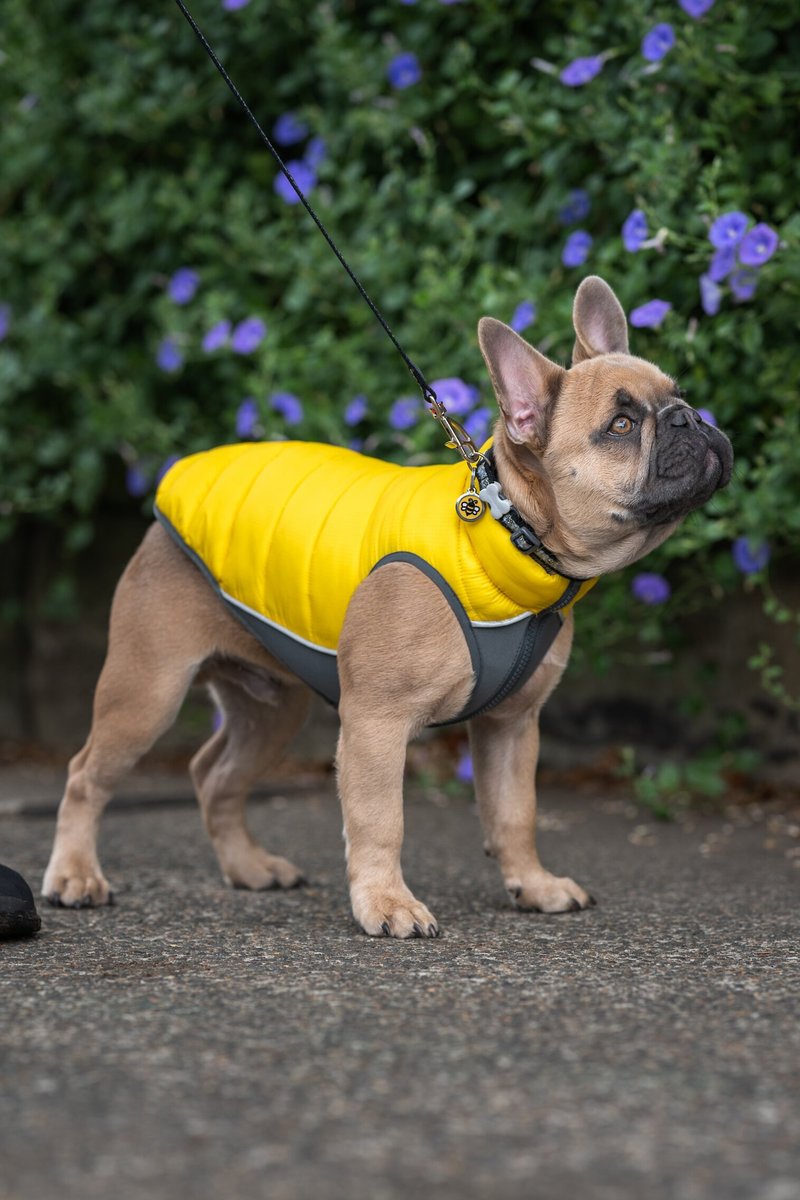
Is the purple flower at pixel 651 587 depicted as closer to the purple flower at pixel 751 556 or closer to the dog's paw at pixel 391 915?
the purple flower at pixel 751 556

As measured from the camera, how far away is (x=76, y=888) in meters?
3.56

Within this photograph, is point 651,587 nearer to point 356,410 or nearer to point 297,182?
point 356,410

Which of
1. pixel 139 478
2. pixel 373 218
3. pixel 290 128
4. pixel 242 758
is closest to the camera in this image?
pixel 242 758

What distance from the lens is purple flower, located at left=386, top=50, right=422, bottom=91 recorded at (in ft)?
16.1

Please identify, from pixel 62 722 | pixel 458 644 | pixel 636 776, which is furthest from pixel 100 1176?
pixel 62 722

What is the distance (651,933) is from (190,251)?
3.47 meters

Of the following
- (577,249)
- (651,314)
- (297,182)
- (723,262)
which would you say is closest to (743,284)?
(723,262)

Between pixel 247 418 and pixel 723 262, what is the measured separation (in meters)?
1.74

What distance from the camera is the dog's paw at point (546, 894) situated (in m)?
3.43

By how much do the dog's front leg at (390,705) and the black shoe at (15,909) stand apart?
65cm

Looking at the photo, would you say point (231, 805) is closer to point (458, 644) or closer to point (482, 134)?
point (458, 644)

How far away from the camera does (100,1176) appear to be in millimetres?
1757

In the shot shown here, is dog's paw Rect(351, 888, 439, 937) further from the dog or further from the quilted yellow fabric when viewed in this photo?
the quilted yellow fabric

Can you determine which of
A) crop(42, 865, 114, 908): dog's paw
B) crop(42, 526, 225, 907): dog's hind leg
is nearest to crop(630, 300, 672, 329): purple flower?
crop(42, 526, 225, 907): dog's hind leg
